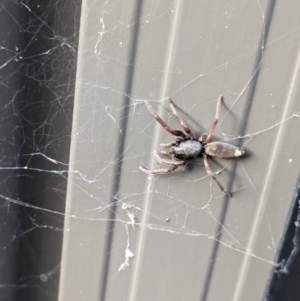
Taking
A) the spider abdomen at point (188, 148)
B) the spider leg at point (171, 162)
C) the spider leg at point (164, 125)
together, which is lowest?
the spider leg at point (171, 162)

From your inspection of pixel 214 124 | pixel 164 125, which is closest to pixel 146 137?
pixel 164 125

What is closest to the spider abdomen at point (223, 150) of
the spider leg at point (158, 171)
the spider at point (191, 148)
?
the spider at point (191, 148)

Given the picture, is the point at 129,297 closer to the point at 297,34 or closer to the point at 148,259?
the point at 148,259

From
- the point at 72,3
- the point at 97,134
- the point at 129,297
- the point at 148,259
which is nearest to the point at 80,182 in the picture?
the point at 97,134

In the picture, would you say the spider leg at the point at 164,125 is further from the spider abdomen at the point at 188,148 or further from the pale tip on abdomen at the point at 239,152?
the pale tip on abdomen at the point at 239,152

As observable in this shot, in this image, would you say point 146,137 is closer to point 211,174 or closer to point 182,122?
point 182,122

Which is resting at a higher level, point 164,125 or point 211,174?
point 164,125

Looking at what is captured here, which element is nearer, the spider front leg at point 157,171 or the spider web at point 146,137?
the spider web at point 146,137

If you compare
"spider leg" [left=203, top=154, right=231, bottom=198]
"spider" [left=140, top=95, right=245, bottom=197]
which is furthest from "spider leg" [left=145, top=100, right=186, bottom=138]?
"spider leg" [left=203, top=154, right=231, bottom=198]
